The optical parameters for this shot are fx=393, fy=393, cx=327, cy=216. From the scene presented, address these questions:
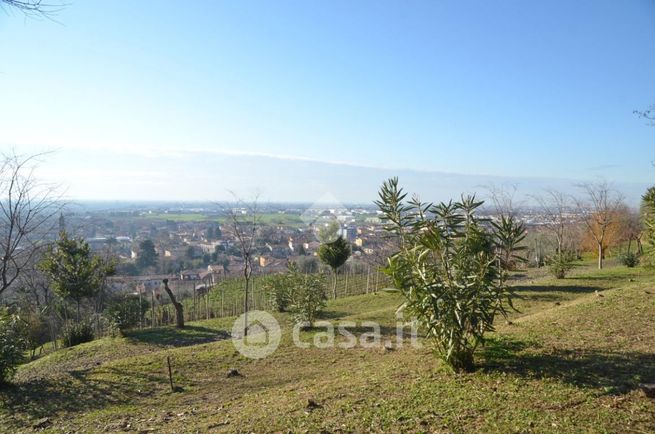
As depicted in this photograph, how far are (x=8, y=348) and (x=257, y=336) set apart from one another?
509 cm

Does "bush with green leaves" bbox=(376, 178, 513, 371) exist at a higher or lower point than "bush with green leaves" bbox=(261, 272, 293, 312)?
higher

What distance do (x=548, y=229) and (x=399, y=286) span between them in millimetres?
25663

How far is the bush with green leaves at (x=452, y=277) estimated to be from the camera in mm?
4777

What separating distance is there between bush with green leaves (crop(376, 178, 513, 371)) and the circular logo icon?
4591 mm

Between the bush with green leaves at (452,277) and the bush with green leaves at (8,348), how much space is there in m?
6.91

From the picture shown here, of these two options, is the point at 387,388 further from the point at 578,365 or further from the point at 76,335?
the point at 76,335

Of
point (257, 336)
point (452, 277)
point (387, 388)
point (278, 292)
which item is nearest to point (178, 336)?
point (257, 336)

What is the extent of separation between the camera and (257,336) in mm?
10219

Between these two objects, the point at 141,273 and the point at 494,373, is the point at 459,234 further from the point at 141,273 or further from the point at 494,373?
the point at 141,273

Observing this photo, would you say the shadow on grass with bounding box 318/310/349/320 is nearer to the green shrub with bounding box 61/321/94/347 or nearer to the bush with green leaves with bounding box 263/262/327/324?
the bush with green leaves with bounding box 263/262/327/324

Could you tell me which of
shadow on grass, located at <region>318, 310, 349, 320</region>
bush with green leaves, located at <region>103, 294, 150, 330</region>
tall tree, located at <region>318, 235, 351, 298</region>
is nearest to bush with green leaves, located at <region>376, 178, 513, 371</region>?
shadow on grass, located at <region>318, 310, 349, 320</region>

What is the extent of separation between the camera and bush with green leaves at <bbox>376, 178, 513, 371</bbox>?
4.78 meters

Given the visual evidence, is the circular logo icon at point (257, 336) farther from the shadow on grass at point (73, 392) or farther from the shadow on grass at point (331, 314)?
the shadow on grass at point (73, 392)

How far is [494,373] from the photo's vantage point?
4844 mm
